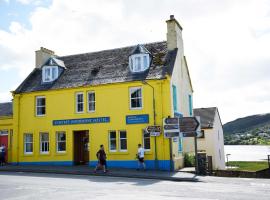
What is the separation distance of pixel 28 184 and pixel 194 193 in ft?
25.5

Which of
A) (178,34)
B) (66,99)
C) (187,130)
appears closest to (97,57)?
(66,99)

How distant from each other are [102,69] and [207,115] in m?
14.2

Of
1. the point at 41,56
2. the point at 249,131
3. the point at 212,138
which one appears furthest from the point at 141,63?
the point at 249,131

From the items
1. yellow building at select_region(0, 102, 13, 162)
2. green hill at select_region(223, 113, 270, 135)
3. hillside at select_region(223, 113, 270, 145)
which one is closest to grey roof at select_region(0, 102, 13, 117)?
yellow building at select_region(0, 102, 13, 162)

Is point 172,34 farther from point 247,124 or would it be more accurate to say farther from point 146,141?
point 247,124

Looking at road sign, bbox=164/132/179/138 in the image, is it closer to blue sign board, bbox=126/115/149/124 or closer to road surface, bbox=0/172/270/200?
blue sign board, bbox=126/115/149/124

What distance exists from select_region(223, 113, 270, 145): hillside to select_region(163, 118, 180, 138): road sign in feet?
399

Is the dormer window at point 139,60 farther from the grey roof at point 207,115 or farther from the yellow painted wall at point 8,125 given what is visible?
the yellow painted wall at point 8,125

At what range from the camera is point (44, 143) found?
95.6 feet

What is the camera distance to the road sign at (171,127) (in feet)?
76.9

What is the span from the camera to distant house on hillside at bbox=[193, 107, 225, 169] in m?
34.8

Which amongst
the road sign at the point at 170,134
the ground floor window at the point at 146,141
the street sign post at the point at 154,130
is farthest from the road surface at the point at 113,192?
the ground floor window at the point at 146,141

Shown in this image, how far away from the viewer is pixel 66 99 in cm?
2855

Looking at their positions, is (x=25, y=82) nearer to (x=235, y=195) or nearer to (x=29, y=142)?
(x=29, y=142)
